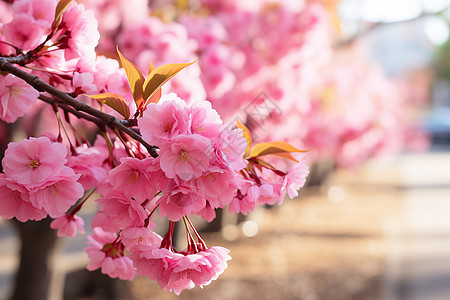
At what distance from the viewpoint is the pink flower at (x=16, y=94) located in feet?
4.00

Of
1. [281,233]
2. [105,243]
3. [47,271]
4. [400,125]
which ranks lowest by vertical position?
[105,243]

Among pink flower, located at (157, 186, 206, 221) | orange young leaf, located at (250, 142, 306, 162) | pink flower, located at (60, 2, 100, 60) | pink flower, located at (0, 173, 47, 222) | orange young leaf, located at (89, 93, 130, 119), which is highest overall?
pink flower, located at (60, 2, 100, 60)

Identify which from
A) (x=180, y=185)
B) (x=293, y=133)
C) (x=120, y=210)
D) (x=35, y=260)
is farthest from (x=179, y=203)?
(x=293, y=133)

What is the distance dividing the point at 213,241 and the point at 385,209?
4.84 metres

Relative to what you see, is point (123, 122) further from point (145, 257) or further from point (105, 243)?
point (105, 243)

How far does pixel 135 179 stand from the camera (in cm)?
108

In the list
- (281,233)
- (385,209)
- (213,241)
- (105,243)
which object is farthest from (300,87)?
(385,209)

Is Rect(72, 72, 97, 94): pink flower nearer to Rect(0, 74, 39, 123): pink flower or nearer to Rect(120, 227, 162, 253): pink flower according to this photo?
Rect(0, 74, 39, 123): pink flower

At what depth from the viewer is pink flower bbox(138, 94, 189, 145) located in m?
1.01

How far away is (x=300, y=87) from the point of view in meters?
5.50

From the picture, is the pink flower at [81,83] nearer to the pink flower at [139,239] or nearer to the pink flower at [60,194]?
the pink flower at [60,194]

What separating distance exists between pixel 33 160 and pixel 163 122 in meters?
0.29

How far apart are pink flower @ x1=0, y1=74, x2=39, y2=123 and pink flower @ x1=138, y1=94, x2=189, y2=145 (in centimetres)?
37

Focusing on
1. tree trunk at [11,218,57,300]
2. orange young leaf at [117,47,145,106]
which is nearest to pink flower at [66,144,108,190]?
orange young leaf at [117,47,145,106]
